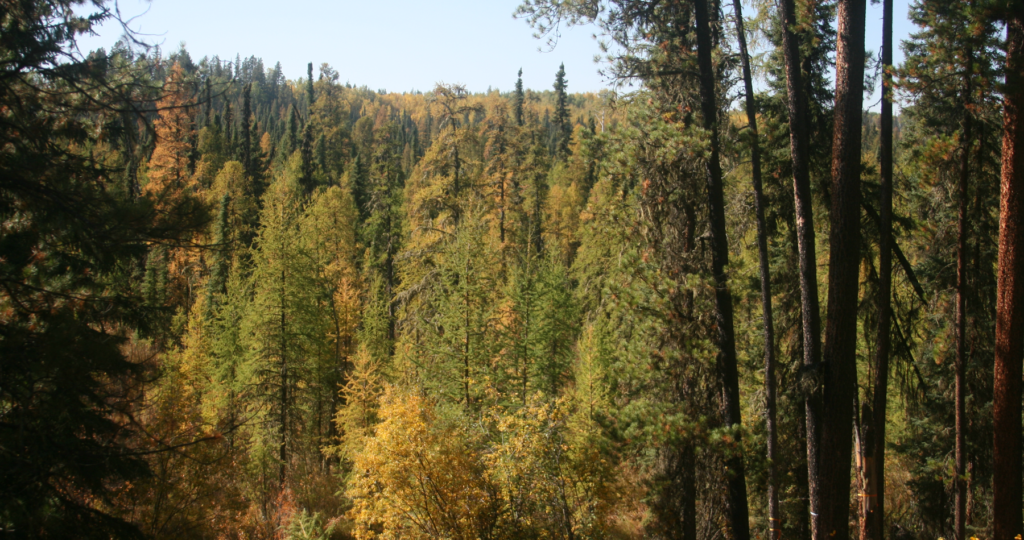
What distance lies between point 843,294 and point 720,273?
8.23 ft

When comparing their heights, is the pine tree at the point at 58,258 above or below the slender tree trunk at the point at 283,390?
above

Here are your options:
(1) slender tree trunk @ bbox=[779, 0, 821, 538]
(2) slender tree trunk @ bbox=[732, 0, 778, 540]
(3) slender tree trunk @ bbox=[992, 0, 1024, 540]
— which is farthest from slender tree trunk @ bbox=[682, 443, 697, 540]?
(3) slender tree trunk @ bbox=[992, 0, 1024, 540]

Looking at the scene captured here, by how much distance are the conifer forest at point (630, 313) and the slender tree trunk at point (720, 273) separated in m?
0.04

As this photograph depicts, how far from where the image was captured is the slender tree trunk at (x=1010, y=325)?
20.7 ft

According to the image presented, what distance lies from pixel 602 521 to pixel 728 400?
360cm

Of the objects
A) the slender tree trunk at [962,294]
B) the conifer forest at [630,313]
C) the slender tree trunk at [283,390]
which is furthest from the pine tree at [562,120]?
the slender tree trunk at [962,294]

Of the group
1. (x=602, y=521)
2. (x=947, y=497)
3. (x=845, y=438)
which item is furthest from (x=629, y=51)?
(x=947, y=497)

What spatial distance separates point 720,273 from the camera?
29.6 feet

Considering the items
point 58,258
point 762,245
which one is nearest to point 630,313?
point 762,245

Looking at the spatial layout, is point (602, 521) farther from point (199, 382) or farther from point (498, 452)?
point (199, 382)

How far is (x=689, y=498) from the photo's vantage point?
10008 millimetres

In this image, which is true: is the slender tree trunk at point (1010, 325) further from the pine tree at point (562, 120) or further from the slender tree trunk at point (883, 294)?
the pine tree at point (562, 120)

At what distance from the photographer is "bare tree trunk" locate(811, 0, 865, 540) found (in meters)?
6.54

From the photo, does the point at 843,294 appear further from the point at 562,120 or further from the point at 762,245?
the point at 562,120
